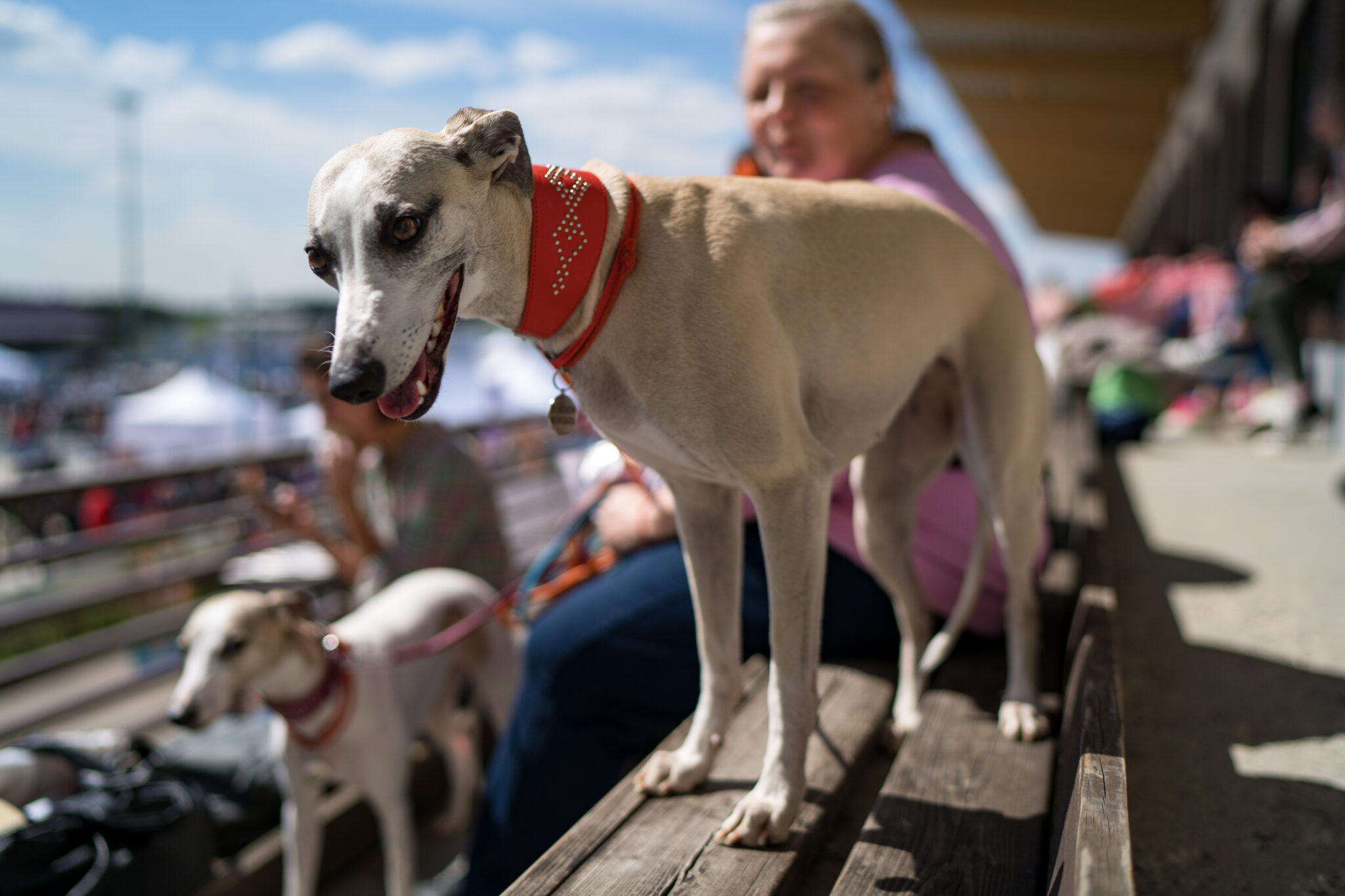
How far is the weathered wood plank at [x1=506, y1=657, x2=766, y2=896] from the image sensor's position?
50.5 inches

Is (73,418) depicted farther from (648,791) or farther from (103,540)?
(648,791)

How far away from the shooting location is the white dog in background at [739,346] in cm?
102

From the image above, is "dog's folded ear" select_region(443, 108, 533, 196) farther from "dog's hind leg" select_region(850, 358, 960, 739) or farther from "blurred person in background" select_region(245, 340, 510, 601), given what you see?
"blurred person in background" select_region(245, 340, 510, 601)

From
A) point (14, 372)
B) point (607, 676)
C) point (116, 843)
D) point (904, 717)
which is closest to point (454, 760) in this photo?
point (116, 843)

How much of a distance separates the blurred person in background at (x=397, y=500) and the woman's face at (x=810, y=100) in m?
2.05

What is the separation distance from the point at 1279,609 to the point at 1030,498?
1346 millimetres

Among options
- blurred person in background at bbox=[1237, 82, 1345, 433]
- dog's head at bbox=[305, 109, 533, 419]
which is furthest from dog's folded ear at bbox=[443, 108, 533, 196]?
blurred person in background at bbox=[1237, 82, 1345, 433]

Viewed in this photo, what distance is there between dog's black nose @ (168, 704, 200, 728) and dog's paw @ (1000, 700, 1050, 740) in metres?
2.06

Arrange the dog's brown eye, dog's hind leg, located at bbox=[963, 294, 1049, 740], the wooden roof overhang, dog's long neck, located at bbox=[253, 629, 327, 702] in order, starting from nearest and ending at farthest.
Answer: the dog's brown eye, dog's hind leg, located at bbox=[963, 294, 1049, 740], dog's long neck, located at bbox=[253, 629, 327, 702], the wooden roof overhang

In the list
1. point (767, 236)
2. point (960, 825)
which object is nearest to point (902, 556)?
point (960, 825)

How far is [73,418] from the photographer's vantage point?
26609 millimetres

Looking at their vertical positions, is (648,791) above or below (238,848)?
above

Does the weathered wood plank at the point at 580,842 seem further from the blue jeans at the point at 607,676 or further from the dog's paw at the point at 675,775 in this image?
the blue jeans at the point at 607,676

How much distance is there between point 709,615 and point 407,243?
2.61 ft
